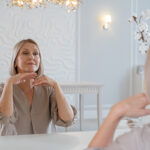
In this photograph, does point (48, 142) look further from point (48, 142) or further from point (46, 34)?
point (46, 34)

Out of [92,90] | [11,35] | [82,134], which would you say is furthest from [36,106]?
[11,35]

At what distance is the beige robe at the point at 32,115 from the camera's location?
1696 mm

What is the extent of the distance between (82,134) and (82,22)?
461 centimetres

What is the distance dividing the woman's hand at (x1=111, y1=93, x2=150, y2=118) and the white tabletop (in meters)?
0.60

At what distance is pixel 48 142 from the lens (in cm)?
114

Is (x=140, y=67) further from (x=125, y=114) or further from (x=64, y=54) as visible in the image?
(x=125, y=114)

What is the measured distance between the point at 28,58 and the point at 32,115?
34 centimetres

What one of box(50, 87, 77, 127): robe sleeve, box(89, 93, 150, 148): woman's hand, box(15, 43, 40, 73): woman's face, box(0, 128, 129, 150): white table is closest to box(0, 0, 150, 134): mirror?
box(50, 87, 77, 127): robe sleeve

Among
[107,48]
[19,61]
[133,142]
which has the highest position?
[107,48]

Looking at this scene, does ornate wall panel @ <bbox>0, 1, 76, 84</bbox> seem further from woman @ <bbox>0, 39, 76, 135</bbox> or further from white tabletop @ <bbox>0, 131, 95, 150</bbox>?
white tabletop @ <bbox>0, 131, 95, 150</bbox>

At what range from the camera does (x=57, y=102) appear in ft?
5.89

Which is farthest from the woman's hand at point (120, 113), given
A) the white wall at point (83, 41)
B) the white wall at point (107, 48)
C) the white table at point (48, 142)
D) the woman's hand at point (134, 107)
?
the white wall at point (107, 48)

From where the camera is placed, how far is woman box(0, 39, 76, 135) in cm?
168

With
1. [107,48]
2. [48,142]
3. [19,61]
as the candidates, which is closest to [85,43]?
[107,48]
